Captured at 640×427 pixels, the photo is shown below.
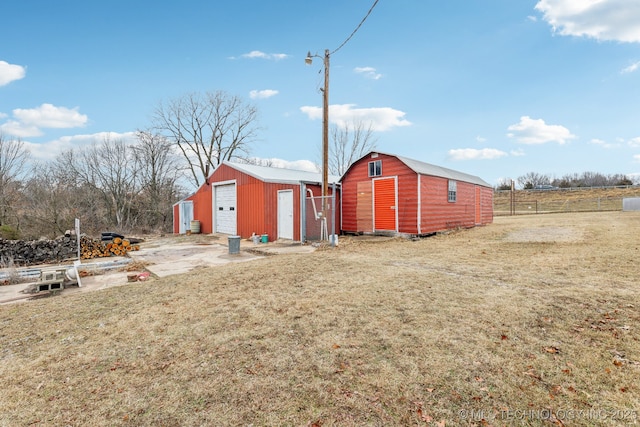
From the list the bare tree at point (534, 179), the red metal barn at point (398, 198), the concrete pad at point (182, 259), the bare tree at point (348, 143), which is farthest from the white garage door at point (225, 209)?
the bare tree at point (534, 179)

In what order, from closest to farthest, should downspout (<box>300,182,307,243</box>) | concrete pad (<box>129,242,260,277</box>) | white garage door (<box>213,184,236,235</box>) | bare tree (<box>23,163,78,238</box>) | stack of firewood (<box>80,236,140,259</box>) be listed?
1. concrete pad (<box>129,242,260,277</box>)
2. stack of firewood (<box>80,236,140,259</box>)
3. downspout (<box>300,182,307,243</box>)
4. white garage door (<box>213,184,236,235</box>)
5. bare tree (<box>23,163,78,238</box>)

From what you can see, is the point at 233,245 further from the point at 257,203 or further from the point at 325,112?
the point at 325,112

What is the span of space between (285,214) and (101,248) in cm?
626

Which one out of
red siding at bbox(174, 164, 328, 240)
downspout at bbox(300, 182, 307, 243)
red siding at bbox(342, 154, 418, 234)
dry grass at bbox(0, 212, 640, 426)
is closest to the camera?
dry grass at bbox(0, 212, 640, 426)

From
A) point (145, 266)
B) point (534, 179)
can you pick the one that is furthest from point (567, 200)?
point (145, 266)

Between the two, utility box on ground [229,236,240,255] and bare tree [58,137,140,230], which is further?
bare tree [58,137,140,230]

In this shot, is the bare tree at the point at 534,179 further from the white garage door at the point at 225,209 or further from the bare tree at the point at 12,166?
the bare tree at the point at 12,166

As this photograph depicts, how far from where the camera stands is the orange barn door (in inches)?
466

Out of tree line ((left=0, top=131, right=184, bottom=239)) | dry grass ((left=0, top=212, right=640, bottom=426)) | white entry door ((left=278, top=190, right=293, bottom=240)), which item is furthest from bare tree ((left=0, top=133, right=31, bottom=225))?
dry grass ((left=0, top=212, right=640, bottom=426))

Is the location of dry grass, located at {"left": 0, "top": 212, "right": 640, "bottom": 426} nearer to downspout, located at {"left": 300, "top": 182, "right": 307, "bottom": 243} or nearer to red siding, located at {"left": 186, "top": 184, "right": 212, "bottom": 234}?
downspout, located at {"left": 300, "top": 182, "right": 307, "bottom": 243}

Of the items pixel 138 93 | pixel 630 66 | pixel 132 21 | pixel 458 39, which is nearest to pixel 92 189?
pixel 138 93

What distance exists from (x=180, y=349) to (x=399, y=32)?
Answer: 10.5 metres

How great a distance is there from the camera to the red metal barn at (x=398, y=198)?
11323mm

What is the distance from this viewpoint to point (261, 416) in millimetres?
1958
